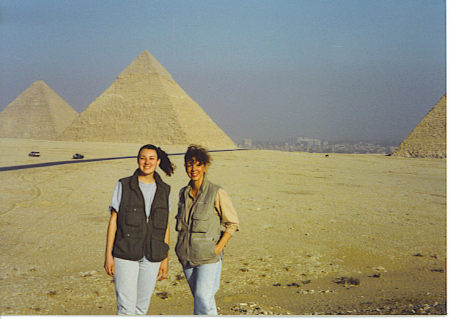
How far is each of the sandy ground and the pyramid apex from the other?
59676 mm

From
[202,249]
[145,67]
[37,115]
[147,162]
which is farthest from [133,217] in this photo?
[37,115]

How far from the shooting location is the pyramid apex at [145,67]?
6706cm

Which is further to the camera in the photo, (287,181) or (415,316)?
(287,181)

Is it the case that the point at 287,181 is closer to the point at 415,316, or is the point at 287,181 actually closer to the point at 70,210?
the point at 70,210

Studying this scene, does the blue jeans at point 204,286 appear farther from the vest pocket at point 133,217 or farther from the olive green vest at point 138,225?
the vest pocket at point 133,217

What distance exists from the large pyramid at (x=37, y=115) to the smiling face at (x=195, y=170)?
220ft

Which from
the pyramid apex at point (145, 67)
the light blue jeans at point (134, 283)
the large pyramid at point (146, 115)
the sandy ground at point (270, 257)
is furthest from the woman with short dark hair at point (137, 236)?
the pyramid apex at point (145, 67)

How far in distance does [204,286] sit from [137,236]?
1.59 feet

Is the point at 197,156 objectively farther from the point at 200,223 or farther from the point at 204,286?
the point at 204,286

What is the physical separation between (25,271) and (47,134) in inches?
2612

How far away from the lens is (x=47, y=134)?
65.1 meters

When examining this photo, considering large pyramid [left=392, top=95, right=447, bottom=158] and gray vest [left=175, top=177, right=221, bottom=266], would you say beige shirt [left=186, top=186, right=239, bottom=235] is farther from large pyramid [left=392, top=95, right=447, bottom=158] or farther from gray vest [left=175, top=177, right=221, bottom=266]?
large pyramid [left=392, top=95, right=447, bottom=158]

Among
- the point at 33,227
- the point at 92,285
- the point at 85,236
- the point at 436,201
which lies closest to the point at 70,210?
the point at 33,227

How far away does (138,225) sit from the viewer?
2.40m
